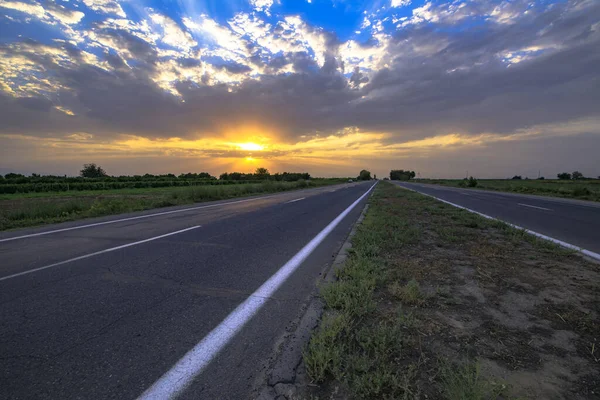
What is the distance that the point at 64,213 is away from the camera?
9.93 m

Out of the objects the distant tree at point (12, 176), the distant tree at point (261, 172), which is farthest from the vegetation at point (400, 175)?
the distant tree at point (12, 176)

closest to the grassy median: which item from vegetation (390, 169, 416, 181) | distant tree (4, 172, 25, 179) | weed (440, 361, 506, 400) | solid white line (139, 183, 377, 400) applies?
weed (440, 361, 506, 400)

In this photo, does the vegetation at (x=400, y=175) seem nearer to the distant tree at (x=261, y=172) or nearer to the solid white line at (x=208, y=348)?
the distant tree at (x=261, y=172)

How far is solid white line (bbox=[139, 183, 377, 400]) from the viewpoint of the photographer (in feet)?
5.76

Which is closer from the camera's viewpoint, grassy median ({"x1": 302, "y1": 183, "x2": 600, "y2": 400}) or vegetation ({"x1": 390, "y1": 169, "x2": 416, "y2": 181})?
grassy median ({"x1": 302, "y1": 183, "x2": 600, "y2": 400})

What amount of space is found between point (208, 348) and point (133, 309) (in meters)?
1.21

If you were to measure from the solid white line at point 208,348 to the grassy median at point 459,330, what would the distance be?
2.48 ft

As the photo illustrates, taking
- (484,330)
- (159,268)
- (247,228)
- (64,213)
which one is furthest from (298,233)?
(64,213)

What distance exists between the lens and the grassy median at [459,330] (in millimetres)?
1709

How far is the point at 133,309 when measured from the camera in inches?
111

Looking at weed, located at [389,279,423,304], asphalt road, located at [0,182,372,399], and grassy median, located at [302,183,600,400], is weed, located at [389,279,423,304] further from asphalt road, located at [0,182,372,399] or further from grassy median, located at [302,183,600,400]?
asphalt road, located at [0,182,372,399]

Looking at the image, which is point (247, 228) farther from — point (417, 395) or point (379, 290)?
point (417, 395)

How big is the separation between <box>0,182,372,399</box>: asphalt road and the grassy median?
610mm

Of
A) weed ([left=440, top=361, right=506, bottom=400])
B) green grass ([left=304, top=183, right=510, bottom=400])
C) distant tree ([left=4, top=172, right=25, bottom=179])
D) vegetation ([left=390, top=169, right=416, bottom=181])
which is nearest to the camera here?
weed ([left=440, top=361, right=506, bottom=400])
